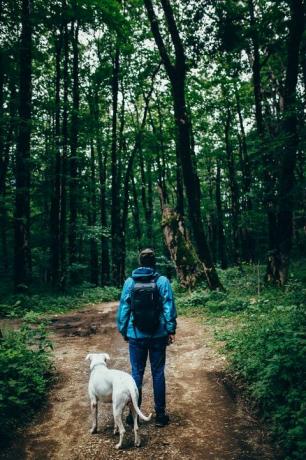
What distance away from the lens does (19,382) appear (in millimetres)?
5598

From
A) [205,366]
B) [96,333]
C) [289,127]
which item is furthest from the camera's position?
[96,333]

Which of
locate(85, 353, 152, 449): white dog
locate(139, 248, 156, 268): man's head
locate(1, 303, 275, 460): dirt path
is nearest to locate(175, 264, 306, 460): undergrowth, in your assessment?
locate(1, 303, 275, 460): dirt path

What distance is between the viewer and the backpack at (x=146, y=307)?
15.6 ft

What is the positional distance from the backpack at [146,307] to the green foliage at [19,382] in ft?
6.85

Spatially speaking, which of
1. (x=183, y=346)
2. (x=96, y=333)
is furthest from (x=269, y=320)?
(x=96, y=333)

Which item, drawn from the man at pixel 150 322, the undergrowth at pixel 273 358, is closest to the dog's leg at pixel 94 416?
the man at pixel 150 322

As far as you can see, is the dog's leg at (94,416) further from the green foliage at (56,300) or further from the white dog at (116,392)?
the green foliage at (56,300)

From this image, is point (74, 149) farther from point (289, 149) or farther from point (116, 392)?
point (116, 392)

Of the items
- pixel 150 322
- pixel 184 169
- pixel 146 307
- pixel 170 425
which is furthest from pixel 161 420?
pixel 184 169

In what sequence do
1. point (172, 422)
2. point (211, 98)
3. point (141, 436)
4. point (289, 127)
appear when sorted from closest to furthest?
point (141, 436) < point (172, 422) < point (289, 127) < point (211, 98)

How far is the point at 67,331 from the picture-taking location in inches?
424

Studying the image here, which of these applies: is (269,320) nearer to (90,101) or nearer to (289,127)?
(289,127)

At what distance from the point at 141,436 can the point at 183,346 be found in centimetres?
423

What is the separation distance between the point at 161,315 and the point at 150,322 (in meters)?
0.21
